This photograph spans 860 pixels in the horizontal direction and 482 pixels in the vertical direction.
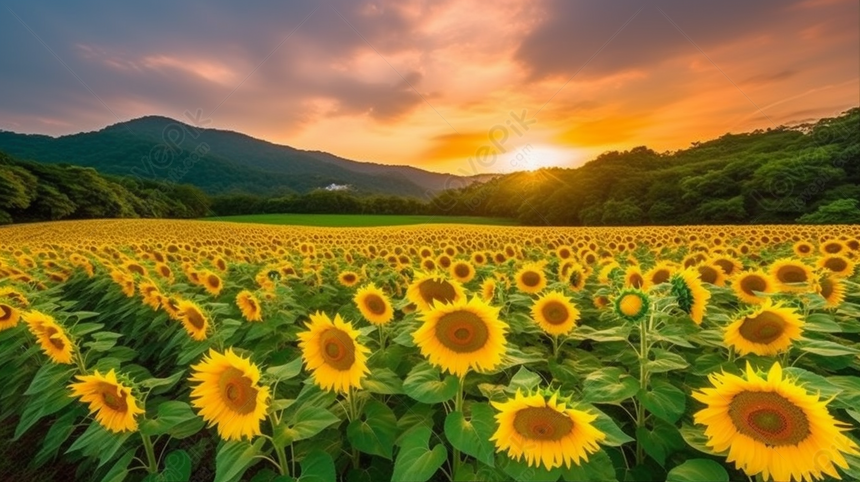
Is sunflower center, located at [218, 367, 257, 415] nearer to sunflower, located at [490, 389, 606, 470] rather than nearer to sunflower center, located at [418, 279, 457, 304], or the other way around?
sunflower, located at [490, 389, 606, 470]

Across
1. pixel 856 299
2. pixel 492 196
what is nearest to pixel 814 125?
pixel 492 196

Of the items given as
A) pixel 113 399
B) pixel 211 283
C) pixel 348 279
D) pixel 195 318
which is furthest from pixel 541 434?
pixel 211 283

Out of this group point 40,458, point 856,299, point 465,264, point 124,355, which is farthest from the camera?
point 465,264

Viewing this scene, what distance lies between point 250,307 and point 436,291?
6.81 feet

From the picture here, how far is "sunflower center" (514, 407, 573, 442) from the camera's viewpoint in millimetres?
2002

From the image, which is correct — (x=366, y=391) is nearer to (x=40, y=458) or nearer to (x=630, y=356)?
(x=630, y=356)

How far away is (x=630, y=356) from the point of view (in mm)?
3236

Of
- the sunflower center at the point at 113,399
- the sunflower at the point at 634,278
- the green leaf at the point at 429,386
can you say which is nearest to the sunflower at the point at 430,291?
the green leaf at the point at 429,386

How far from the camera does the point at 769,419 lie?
6.09 feet

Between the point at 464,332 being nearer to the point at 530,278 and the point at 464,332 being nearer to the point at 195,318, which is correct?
the point at 195,318

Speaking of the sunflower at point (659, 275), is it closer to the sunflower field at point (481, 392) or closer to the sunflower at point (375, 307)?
the sunflower field at point (481, 392)

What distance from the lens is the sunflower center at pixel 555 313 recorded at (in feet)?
11.9

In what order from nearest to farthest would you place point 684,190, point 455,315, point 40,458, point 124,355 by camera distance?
point 455,315, point 40,458, point 124,355, point 684,190

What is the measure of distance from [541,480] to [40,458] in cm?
413
